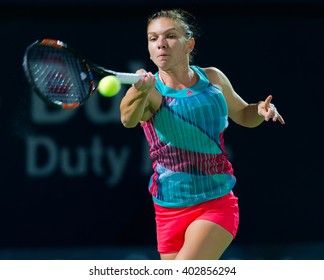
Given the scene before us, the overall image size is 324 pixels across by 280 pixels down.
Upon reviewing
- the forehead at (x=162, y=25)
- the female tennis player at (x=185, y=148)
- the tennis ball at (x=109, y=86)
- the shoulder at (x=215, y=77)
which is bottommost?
the female tennis player at (x=185, y=148)

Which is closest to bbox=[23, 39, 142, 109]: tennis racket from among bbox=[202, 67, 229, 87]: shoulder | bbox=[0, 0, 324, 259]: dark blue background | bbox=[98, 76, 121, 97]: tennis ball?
bbox=[98, 76, 121, 97]: tennis ball

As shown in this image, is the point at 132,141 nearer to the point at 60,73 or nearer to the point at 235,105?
the point at 235,105

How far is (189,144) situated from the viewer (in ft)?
18.7

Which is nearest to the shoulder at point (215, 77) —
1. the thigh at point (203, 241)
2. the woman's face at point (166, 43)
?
the woman's face at point (166, 43)

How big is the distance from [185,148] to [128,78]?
2.46 ft

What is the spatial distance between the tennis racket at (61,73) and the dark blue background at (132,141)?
9.92 ft

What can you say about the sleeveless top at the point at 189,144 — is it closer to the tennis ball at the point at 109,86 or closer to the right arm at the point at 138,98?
the right arm at the point at 138,98

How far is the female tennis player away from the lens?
563 cm

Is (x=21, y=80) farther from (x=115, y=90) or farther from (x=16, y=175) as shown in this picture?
(x=115, y=90)

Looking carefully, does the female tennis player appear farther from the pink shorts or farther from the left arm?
the left arm

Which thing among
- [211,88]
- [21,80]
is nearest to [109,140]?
[21,80]

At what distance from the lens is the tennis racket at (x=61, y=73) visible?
5195mm

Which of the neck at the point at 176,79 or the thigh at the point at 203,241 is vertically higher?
the neck at the point at 176,79

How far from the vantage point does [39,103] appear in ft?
27.6
